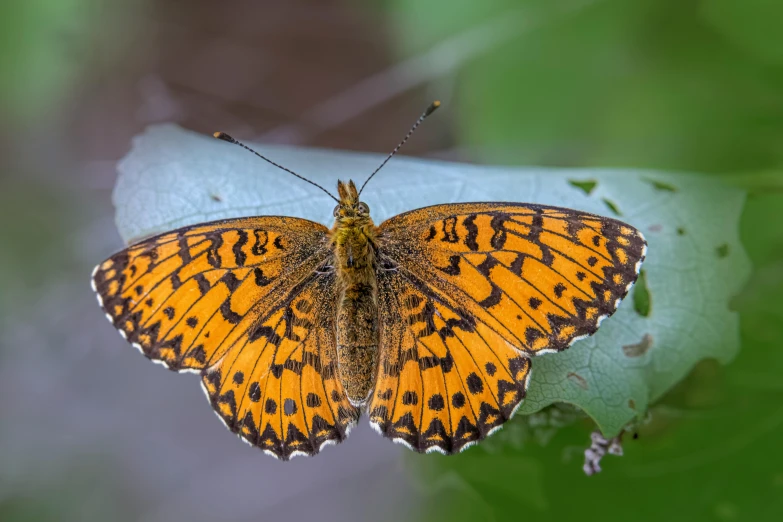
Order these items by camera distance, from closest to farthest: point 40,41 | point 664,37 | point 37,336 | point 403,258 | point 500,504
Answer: point 403,258, point 500,504, point 664,37, point 40,41, point 37,336

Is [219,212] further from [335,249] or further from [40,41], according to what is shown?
[40,41]

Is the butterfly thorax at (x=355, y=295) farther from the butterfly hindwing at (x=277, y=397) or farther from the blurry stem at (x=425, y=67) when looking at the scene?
the blurry stem at (x=425, y=67)

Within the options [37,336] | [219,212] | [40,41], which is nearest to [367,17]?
[40,41]

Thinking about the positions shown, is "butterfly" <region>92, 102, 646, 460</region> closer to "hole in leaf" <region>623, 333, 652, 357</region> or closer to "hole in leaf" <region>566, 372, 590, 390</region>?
"hole in leaf" <region>566, 372, 590, 390</region>

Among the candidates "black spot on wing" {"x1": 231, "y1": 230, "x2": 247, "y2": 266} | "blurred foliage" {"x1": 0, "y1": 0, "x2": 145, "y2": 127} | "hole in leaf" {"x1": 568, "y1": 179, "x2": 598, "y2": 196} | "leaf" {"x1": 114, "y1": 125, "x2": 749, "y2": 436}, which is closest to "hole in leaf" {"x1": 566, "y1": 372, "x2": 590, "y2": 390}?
"leaf" {"x1": 114, "y1": 125, "x2": 749, "y2": 436}

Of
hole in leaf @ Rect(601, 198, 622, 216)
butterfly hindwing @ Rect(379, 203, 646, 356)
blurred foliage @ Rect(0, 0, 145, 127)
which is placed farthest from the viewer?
blurred foliage @ Rect(0, 0, 145, 127)


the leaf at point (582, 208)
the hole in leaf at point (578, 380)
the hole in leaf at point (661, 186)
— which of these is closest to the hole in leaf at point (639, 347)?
the leaf at point (582, 208)
